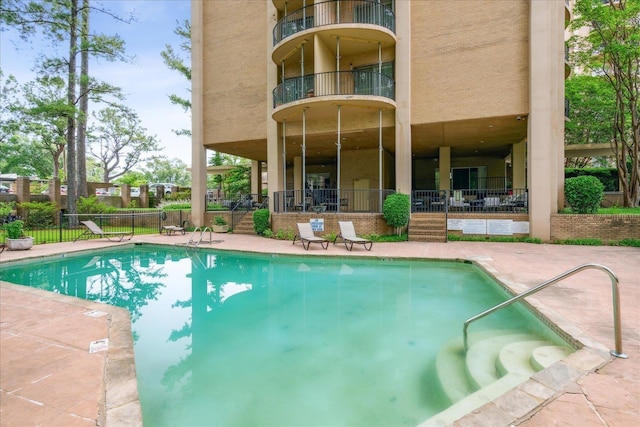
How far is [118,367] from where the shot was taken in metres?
3.11

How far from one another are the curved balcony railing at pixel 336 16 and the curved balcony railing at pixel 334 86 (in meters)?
2.04

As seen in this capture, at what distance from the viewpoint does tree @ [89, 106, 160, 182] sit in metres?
33.8

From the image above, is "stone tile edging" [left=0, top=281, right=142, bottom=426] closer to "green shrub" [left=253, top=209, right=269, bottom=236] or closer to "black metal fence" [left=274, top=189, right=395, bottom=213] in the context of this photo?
"black metal fence" [left=274, top=189, right=395, bottom=213]

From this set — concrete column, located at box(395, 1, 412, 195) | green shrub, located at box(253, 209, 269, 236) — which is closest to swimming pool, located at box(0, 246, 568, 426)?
concrete column, located at box(395, 1, 412, 195)

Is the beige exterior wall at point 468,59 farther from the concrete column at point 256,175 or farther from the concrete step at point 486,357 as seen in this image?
the concrete column at point 256,175

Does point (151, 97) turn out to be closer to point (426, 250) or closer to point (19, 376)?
point (426, 250)

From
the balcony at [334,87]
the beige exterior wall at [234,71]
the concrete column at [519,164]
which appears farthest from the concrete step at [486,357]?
the concrete column at [519,164]

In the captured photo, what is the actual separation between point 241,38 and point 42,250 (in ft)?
44.2

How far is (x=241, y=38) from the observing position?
17.0 metres

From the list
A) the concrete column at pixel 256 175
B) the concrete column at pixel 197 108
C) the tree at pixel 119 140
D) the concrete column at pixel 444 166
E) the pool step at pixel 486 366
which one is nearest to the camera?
the pool step at pixel 486 366

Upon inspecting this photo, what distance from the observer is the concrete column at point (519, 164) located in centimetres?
1698

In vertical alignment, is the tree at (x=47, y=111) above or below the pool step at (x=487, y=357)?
above

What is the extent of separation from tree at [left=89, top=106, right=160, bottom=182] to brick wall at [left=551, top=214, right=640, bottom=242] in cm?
3585

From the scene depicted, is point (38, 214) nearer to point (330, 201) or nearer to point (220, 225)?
point (220, 225)
